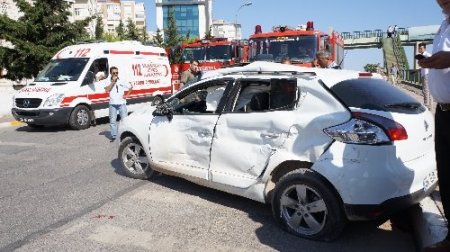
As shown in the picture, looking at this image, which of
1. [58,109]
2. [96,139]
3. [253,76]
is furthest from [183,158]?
[58,109]

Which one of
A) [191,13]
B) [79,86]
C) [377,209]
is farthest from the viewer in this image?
[191,13]

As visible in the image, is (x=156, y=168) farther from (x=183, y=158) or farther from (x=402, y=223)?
(x=402, y=223)

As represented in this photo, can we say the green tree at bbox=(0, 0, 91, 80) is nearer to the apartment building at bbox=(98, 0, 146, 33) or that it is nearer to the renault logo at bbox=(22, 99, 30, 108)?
the renault logo at bbox=(22, 99, 30, 108)

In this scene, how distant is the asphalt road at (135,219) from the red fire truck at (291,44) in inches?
266

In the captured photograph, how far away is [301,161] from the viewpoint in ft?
12.9

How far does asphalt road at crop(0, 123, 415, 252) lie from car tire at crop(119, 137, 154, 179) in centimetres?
13

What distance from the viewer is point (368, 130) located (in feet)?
11.8

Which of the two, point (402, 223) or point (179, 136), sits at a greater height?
point (179, 136)

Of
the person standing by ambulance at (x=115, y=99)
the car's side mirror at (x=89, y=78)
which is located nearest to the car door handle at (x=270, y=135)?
the person standing by ambulance at (x=115, y=99)

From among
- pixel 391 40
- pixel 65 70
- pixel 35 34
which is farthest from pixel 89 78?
pixel 391 40

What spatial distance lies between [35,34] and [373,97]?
1953 centimetres

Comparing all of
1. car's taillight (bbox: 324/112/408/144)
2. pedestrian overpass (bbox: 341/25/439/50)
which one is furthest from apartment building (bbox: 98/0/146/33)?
car's taillight (bbox: 324/112/408/144)

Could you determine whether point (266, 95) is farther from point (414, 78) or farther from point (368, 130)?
point (414, 78)

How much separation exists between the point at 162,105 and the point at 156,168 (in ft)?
2.72
